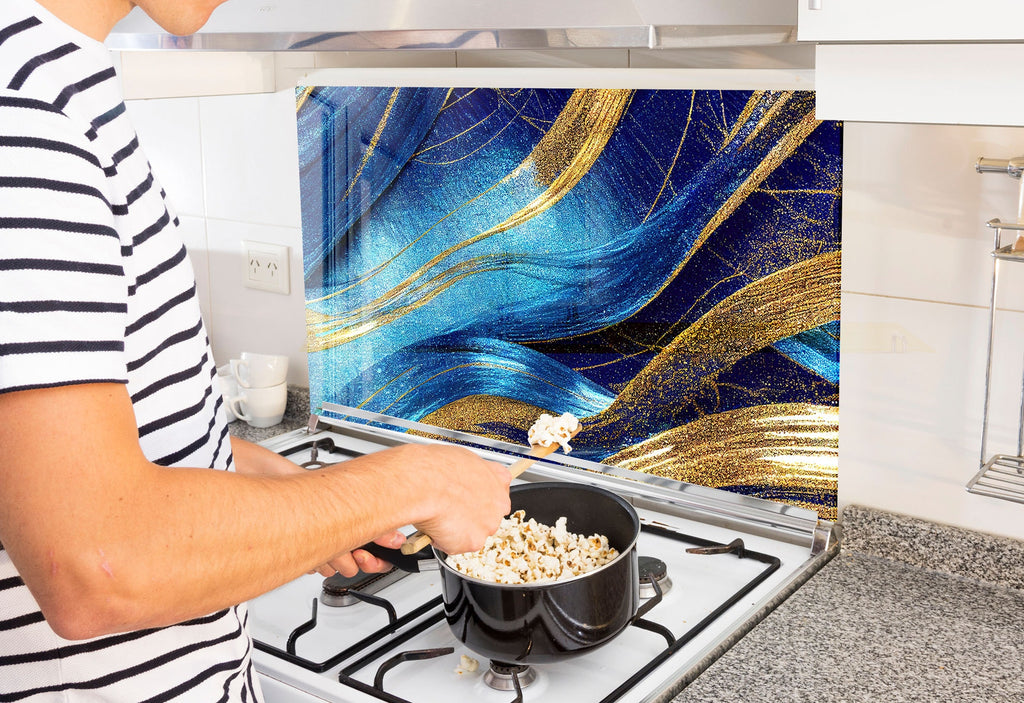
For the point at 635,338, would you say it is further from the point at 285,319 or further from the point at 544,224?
the point at 285,319

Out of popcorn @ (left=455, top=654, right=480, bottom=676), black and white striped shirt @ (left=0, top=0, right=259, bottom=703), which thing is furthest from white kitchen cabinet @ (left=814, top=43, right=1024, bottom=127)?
popcorn @ (left=455, top=654, right=480, bottom=676)

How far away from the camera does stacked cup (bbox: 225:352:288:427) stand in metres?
1.75

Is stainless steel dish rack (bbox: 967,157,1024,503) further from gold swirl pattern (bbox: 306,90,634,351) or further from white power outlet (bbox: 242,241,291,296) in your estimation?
white power outlet (bbox: 242,241,291,296)

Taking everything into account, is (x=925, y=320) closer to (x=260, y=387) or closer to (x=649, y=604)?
(x=649, y=604)

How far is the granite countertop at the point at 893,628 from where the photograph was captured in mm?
996

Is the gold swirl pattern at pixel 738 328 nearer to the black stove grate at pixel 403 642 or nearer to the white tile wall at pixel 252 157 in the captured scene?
the black stove grate at pixel 403 642

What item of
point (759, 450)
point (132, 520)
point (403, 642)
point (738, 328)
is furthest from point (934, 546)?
point (132, 520)

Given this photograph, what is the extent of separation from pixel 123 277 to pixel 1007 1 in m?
0.61

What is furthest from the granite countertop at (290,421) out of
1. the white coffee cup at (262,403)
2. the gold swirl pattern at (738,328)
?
the gold swirl pattern at (738,328)

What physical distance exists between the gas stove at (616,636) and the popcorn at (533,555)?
8cm

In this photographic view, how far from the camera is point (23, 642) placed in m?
0.70

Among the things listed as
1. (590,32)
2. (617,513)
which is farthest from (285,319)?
(590,32)

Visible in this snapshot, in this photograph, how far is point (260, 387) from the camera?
1762mm

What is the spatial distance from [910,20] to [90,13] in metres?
0.57
